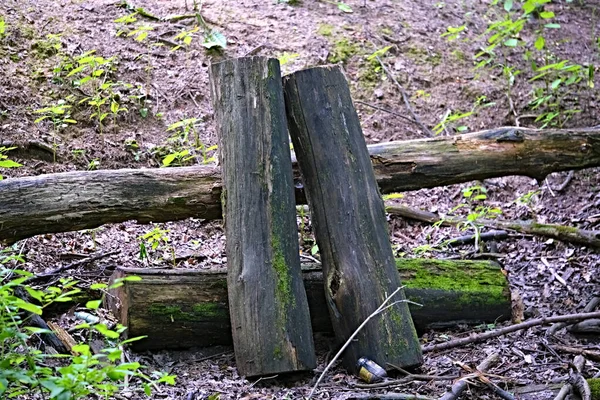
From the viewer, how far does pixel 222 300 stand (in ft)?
11.7

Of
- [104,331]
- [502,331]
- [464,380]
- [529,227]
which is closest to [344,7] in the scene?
[529,227]

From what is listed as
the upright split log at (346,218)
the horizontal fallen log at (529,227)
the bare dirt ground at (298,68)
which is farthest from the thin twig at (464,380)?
the horizontal fallen log at (529,227)

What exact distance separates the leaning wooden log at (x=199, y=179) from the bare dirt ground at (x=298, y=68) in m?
0.52

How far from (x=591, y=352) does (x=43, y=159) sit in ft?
13.6

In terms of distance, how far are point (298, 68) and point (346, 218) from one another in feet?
10.5

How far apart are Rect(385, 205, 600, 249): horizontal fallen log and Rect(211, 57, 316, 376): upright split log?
2058 millimetres

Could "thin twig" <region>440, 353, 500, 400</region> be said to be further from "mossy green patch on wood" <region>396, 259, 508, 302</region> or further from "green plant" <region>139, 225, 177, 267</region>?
"green plant" <region>139, 225, 177, 267</region>

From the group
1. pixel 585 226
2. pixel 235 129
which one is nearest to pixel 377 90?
pixel 585 226

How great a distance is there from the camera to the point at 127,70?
Answer: 5895mm

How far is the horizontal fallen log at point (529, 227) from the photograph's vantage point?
468 cm

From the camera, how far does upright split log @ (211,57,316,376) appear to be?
10.7ft

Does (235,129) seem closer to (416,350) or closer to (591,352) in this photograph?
(416,350)

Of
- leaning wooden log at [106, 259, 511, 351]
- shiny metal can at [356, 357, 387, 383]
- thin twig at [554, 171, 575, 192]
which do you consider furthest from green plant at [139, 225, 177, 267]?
thin twig at [554, 171, 575, 192]

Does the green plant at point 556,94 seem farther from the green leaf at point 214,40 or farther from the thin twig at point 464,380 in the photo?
the thin twig at point 464,380
